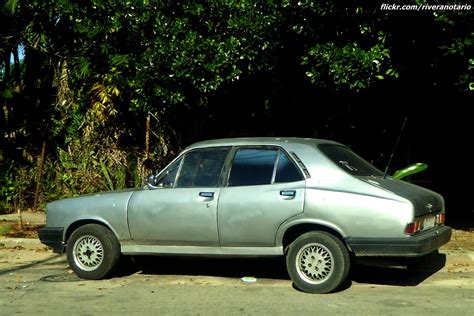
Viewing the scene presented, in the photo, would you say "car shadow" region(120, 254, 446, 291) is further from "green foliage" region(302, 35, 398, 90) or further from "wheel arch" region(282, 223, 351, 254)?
"green foliage" region(302, 35, 398, 90)

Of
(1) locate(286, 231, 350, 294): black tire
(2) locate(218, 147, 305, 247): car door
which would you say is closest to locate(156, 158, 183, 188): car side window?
(2) locate(218, 147, 305, 247): car door

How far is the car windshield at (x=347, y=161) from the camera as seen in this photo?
7069 millimetres

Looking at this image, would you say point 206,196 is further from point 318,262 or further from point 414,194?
point 414,194

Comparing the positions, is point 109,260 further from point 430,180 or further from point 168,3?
point 430,180

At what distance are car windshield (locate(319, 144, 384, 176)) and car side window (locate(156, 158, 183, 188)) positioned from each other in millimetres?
1679

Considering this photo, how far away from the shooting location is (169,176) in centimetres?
757

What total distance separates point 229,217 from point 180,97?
9.59ft

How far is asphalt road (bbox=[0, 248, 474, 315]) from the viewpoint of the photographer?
638 cm

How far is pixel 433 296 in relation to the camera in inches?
272

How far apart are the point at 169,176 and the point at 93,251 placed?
4.20ft

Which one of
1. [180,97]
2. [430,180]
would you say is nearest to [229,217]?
[180,97]

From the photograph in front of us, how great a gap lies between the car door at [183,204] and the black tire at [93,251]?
355 mm

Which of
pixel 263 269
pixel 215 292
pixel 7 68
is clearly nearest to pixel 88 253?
pixel 215 292

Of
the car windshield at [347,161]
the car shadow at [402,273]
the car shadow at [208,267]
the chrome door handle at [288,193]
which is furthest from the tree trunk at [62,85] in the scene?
the chrome door handle at [288,193]
